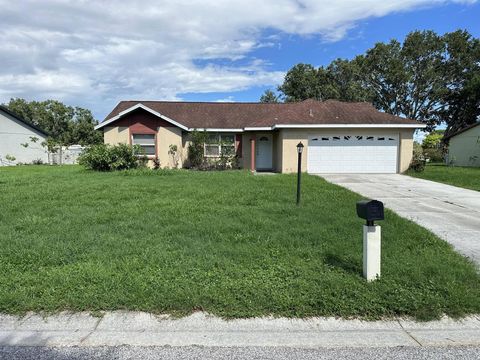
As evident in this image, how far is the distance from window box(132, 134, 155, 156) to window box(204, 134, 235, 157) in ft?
9.64

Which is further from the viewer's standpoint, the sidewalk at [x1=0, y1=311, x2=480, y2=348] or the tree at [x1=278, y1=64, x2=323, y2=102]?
the tree at [x1=278, y1=64, x2=323, y2=102]

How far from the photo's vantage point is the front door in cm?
2070

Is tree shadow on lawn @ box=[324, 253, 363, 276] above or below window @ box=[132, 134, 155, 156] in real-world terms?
below

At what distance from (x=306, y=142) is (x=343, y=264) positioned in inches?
562

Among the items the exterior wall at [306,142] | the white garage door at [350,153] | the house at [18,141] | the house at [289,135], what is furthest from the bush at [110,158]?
the house at [18,141]

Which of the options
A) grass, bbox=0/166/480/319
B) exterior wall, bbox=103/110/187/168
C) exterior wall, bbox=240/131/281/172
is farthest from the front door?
grass, bbox=0/166/480/319

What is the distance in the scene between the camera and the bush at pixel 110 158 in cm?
1722

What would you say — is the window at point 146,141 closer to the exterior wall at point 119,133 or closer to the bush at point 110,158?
the exterior wall at point 119,133

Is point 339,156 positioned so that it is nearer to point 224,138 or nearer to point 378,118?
point 378,118

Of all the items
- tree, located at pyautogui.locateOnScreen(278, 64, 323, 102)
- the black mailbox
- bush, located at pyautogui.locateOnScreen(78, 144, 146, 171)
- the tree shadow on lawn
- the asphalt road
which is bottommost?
the asphalt road

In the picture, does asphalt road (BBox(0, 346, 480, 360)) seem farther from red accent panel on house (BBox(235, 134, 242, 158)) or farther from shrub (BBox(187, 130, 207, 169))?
red accent panel on house (BBox(235, 134, 242, 158))

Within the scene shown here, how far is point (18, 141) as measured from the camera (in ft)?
95.0

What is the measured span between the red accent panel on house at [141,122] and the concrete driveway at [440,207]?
1055cm

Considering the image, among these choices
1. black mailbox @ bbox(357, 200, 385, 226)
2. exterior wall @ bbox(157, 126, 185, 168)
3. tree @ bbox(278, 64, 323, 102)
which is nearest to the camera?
black mailbox @ bbox(357, 200, 385, 226)
